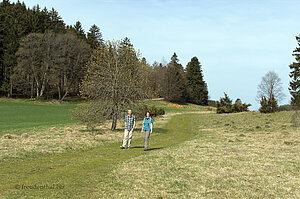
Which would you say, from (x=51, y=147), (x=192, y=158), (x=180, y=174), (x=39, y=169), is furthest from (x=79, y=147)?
(x=180, y=174)

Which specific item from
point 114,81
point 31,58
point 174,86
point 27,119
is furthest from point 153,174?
point 174,86

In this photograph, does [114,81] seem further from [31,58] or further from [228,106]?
[31,58]

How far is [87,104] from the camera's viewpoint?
92.2 ft

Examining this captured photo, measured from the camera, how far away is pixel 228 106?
6519 cm

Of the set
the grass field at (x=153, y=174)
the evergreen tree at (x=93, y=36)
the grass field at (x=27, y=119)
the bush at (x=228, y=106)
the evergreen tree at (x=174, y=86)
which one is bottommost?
the grass field at (x=27, y=119)

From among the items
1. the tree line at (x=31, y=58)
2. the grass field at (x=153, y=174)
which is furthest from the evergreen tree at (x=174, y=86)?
the grass field at (x=153, y=174)

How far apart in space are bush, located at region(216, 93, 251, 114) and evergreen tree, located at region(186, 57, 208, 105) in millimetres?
40427

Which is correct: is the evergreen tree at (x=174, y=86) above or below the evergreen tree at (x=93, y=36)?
below

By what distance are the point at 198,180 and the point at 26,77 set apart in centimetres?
7561

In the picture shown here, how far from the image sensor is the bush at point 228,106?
63312 millimetres

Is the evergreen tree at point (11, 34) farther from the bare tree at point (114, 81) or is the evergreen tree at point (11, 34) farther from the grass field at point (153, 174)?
the grass field at point (153, 174)

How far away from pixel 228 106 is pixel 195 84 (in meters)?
44.0

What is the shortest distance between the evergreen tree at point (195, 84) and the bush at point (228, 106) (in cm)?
4043

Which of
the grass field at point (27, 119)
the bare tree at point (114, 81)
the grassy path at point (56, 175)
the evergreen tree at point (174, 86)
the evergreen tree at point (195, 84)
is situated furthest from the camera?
the evergreen tree at point (195, 84)
